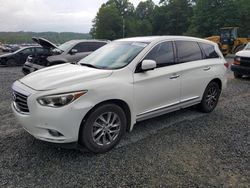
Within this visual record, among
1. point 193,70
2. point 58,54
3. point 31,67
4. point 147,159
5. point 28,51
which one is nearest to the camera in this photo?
point 147,159

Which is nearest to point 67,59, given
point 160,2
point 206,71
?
point 206,71

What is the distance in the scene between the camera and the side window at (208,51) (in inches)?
230

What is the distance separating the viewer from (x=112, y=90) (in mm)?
3969

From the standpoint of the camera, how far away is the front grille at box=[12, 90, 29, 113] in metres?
3.80

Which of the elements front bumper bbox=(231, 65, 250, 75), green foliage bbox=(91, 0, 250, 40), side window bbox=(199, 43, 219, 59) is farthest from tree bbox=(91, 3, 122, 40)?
side window bbox=(199, 43, 219, 59)

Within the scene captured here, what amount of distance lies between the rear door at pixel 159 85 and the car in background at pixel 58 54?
584cm

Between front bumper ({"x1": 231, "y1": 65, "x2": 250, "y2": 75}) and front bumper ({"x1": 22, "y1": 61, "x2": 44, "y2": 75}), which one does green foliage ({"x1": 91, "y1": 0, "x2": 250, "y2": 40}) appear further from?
front bumper ({"x1": 22, "y1": 61, "x2": 44, "y2": 75})

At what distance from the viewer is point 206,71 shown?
5684 millimetres

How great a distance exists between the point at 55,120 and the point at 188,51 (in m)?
3.10

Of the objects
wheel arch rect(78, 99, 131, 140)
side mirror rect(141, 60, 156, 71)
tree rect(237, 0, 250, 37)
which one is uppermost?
tree rect(237, 0, 250, 37)

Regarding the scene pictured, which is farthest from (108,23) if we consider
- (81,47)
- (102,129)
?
(102,129)

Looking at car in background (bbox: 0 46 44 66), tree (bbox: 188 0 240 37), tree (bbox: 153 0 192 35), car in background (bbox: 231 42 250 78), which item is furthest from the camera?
tree (bbox: 153 0 192 35)

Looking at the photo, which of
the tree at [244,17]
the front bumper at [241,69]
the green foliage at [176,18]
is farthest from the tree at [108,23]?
the front bumper at [241,69]

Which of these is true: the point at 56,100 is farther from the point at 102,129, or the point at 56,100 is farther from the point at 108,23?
the point at 108,23
